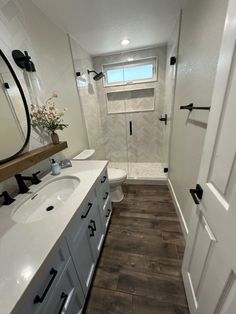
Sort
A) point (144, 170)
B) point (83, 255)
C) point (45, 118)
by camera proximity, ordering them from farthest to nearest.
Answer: point (144, 170)
point (45, 118)
point (83, 255)

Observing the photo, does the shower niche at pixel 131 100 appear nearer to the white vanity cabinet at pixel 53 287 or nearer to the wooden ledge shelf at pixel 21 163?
the wooden ledge shelf at pixel 21 163

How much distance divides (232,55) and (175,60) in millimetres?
1492

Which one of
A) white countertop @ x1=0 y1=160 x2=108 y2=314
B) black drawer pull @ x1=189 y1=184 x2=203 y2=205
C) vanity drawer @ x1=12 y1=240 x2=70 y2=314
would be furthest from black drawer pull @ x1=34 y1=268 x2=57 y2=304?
black drawer pull @ x1=189 y1=184 x2=203 y2=205

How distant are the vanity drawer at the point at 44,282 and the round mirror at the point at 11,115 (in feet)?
2.33

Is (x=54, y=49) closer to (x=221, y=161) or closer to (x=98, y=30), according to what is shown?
(x=98, y=30)

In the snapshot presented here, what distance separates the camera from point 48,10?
1.35m

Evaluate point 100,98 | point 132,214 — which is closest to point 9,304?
point 132,214

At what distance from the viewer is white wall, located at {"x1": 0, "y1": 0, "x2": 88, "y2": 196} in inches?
41.8

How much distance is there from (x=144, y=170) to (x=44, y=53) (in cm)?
238

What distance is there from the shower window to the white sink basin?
2.32 meters

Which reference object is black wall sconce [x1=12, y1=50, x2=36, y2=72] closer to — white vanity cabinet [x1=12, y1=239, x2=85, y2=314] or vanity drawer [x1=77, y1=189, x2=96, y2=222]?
vanity drawer [x1=77, y1=189, x2=96, y2=222]

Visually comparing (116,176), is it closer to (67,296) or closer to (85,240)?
(85,240)

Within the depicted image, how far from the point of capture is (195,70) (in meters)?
1.18

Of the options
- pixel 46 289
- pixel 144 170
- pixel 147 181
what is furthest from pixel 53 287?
pixel 144 170
